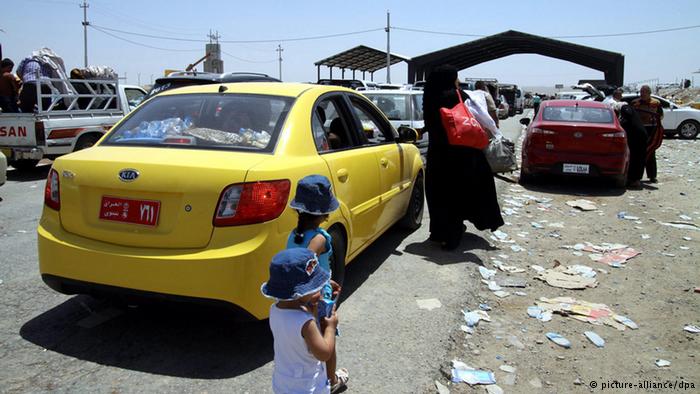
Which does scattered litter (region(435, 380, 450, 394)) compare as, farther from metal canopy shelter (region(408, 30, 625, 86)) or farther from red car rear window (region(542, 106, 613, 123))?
metal canopy shelter (region(408, 30, 625, 86))

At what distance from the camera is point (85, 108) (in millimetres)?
11164

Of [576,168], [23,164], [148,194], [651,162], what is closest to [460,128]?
[148,194]

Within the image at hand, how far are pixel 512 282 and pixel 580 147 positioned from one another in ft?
17.3

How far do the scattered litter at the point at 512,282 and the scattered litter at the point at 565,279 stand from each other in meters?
0.22

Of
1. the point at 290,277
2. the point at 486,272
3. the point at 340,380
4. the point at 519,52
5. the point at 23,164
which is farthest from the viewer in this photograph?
the point at 519,52

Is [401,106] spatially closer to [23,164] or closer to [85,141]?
[85,141]

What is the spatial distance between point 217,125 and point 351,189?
1062mm

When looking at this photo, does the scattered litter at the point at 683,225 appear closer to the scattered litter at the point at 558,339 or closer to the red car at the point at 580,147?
the red car at the point at 580,147

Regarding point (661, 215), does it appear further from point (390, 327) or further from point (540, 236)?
point (390, 327)

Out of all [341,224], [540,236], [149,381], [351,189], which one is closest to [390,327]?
[341,224]

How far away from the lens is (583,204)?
834cm

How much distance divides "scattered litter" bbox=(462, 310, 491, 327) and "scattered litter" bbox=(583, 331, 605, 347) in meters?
0.67

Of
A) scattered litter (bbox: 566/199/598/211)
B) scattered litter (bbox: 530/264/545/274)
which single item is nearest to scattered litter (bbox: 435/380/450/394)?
scattered litter (bbox: 530/264/545/274)

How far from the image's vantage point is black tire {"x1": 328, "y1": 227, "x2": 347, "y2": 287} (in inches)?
145
